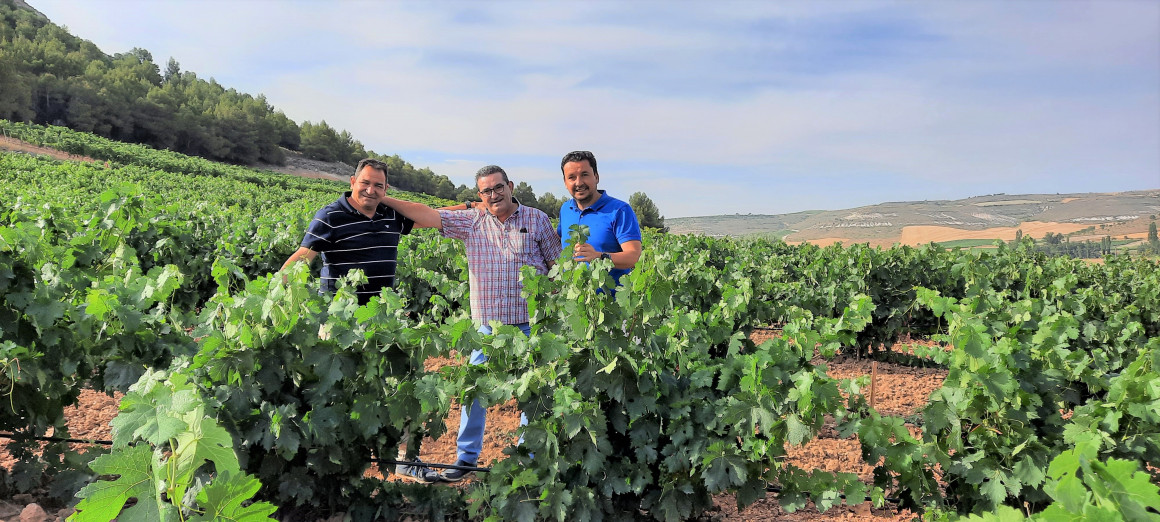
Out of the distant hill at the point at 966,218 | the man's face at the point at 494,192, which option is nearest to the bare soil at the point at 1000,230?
the distant hill at the point at 966,218

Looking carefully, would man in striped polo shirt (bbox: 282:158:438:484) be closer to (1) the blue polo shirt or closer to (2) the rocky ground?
(2) the rocky ground

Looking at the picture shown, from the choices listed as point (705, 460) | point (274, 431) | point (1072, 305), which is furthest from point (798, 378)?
point (1072, 305)

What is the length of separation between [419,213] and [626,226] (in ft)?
4.20

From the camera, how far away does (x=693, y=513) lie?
289cm

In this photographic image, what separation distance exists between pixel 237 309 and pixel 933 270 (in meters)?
9.30

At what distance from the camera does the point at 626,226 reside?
12.2 feet

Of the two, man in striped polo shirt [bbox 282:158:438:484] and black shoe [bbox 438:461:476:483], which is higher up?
man in striped polo shirt [bbox 282:158:438:484]

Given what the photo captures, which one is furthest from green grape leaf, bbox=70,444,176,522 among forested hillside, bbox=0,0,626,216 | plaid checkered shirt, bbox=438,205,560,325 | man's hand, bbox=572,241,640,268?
forested hillside, bbox=0,0,626,216

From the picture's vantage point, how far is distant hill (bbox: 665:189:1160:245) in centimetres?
6456

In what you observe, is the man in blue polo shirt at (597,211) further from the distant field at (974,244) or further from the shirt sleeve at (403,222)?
the distant field at (974,244)

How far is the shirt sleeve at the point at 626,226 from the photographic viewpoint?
12.0 ft

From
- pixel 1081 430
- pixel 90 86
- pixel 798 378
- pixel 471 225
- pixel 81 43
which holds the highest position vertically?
pixel 81 43

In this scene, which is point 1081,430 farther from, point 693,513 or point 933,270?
point 933,270

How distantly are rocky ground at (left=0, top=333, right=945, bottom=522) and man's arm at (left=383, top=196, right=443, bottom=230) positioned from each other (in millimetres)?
1335
